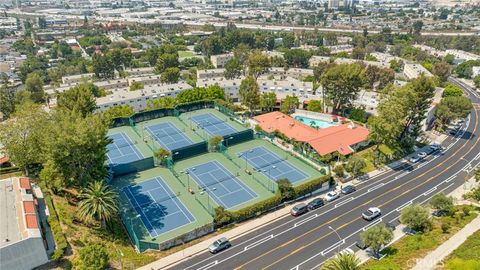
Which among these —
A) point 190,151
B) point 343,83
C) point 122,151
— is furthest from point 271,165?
point 343,83

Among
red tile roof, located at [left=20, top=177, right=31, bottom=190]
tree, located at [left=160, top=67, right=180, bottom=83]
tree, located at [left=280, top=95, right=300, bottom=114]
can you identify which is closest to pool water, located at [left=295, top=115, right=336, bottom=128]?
tree, located at [left=280, top=95, right=300, bottom=114]

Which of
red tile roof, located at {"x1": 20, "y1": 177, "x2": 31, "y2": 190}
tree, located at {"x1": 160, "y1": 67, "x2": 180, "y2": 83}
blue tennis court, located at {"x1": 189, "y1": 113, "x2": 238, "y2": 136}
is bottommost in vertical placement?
blue tennis court, located at {"x1": 189, "y1": 113, "x2": 238, "y2": 136}

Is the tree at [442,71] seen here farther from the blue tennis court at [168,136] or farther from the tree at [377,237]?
the tree at [377,237]

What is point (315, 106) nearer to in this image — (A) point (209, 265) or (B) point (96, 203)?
(A) point (209, 265)

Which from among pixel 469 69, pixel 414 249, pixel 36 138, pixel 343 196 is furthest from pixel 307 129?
pixel 469 69

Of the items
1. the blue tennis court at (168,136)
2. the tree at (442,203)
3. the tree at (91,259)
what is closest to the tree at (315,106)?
the blue tennis court at (168,136)

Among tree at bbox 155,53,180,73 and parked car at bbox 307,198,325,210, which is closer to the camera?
parked car at bbox 307,198,325,210

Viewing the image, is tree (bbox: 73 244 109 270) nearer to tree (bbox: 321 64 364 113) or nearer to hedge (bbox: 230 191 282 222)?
hedge (bbox: 230 191 282 222)
